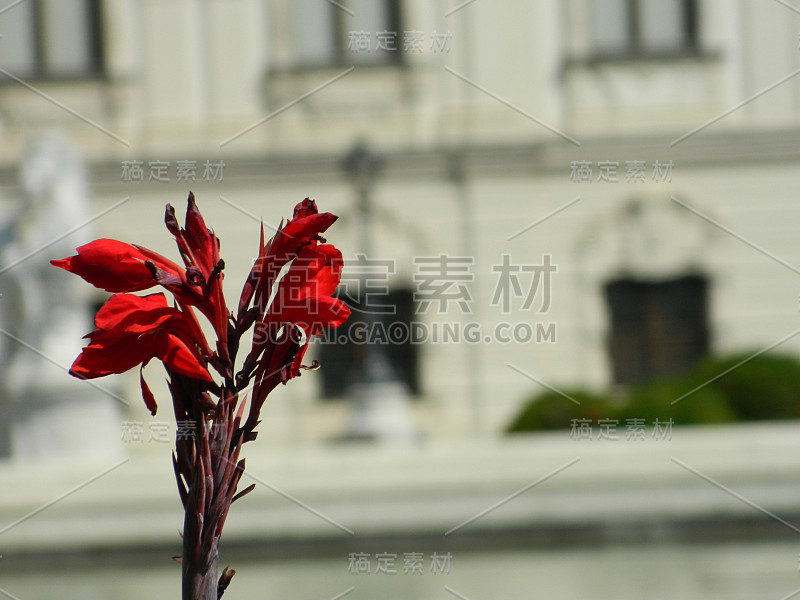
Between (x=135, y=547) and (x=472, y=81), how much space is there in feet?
14.4

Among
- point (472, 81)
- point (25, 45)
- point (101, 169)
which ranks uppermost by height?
point (25, 45)

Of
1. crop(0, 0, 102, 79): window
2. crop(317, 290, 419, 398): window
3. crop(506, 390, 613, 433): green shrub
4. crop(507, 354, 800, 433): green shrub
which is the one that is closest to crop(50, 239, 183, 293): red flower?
crop(507, 354, 800, 433): green shrub

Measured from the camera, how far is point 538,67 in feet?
21.1

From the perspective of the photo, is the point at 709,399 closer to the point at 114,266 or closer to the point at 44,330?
the point at 44,330

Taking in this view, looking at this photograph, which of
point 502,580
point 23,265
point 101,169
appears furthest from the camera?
point 101,169

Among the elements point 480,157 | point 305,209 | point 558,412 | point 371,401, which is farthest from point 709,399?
point 305,209

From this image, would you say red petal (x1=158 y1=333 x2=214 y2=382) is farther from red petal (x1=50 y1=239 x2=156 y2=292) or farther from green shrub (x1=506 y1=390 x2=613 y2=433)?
green shrub (x1=506 y1=390 x2=613 y2=433)

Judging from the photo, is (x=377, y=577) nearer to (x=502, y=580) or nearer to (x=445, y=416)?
(x=502, y=580)

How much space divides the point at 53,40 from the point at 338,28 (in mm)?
2135

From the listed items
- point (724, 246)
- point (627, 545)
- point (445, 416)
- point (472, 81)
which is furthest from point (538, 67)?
point (627, 545)

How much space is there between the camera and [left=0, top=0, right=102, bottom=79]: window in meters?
6.66

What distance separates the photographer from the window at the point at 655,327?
662cm

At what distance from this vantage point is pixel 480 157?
636 cm

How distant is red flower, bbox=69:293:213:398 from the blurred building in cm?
572
